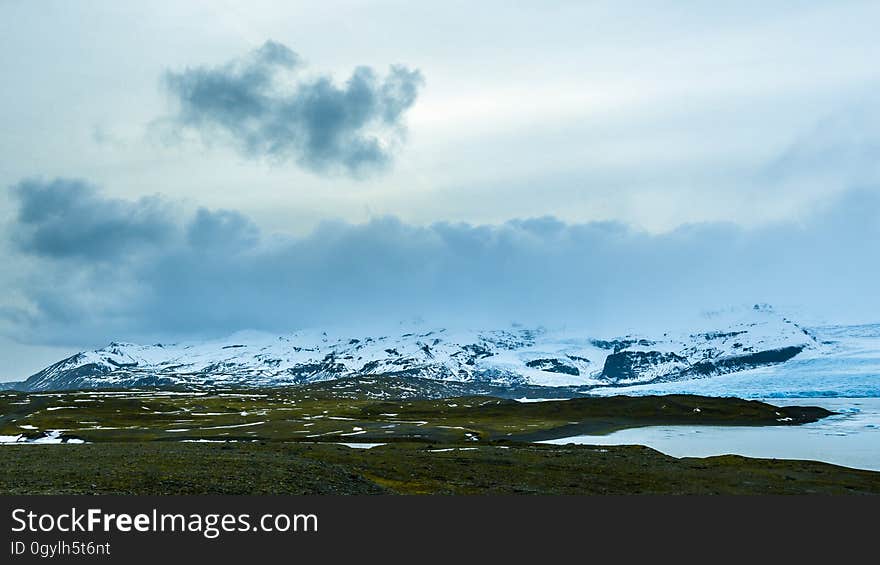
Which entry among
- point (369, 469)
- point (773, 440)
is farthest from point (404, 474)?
point (773, 440)

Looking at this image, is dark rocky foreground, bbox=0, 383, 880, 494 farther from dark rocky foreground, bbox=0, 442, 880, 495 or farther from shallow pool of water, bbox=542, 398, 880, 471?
shallow pool of water, bbox=542, 398, 880, 471

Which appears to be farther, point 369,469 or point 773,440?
point 773,440

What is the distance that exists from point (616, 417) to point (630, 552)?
5795 inches

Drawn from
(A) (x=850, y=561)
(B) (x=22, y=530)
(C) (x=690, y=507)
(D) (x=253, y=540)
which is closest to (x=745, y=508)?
(C) (x=690, y=507)

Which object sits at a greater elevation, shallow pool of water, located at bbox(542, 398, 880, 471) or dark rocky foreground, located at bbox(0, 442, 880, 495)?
dark rocky foreground, located at bbox(0, 442, 880, 495)

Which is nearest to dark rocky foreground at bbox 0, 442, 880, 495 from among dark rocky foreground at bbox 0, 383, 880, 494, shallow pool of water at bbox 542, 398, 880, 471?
dark rocky foreground at bbox 0, 383, 880, 494

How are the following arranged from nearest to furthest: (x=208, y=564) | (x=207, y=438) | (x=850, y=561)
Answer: (x=208, y=564), (x=850, y=561), (x=207, y=438)

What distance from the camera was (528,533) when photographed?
94.1 ft

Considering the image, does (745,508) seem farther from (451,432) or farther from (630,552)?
(451,432)

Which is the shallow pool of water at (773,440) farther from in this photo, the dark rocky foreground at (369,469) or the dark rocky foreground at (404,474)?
the dark rocky foreground at (404,474)

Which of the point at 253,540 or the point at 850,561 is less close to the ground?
the point at 253,540

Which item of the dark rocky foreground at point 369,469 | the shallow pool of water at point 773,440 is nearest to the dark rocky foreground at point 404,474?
the dark rocky foreground at point 369,469

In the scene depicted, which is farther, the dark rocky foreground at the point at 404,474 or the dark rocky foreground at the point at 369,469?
the dark rocky foreground at the point at 369,469

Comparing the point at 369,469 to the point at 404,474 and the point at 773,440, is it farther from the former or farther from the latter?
the point at 773,440
